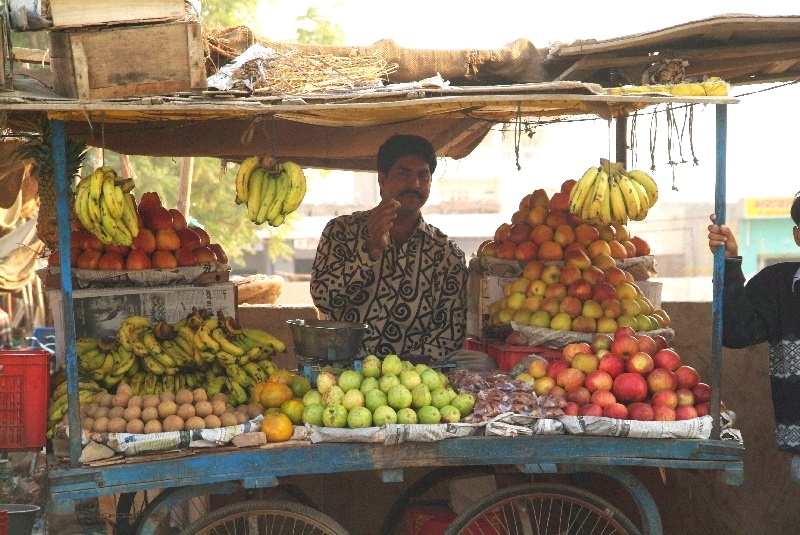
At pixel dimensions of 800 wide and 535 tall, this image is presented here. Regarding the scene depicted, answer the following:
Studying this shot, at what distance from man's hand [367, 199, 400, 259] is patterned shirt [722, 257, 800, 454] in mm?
1757

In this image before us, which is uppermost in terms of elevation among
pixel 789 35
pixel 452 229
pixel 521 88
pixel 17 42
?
pixel 17 42

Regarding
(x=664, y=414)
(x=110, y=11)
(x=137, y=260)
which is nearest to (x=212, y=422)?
(x=137, y=260)

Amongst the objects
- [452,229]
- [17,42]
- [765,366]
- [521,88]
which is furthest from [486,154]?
[521,88]

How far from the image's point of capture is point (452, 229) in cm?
2636

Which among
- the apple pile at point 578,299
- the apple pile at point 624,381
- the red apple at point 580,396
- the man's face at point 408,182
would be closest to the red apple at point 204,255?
the man's face at point 408,182

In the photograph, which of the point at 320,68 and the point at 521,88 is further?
the point at 320,68

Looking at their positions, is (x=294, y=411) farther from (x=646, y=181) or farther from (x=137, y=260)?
(x=646, y=181)

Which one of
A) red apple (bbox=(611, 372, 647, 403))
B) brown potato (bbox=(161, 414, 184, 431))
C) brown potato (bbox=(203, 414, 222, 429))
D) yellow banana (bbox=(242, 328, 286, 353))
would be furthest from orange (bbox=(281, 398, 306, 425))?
red apple (bbox=(611, 372, 647, 403))

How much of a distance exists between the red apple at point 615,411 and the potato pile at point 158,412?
1561 millimetres

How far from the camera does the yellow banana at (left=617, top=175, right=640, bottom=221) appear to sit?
4.26 metres

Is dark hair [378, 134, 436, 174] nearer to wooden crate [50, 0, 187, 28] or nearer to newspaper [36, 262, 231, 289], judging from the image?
newspaper [36, 262, 231, 289]

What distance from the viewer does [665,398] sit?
4.09 metres

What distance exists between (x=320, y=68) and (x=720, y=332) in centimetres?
219

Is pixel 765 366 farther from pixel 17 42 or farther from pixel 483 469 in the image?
pixel 17 42
